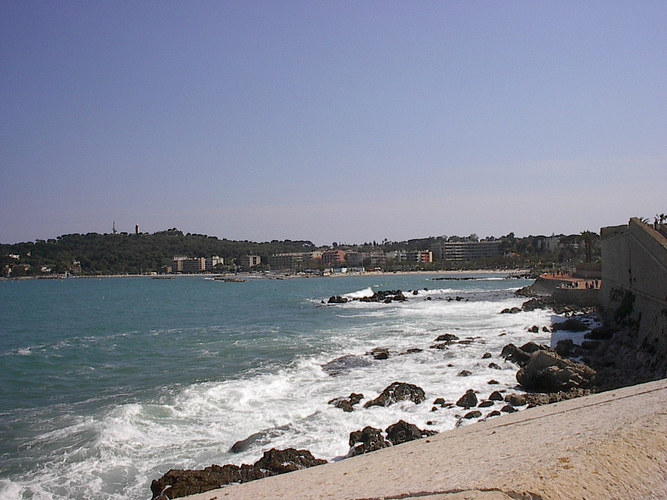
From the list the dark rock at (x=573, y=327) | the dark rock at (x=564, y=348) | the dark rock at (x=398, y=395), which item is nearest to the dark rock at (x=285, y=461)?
the dark rock at (x=398, y=395)

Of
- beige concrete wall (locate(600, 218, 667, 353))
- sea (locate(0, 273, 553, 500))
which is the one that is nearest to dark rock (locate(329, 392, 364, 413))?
sea (locate(0, 273, 553, 500))

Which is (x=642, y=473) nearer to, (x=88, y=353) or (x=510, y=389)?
(x=510, y=389)

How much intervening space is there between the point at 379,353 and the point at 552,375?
28.0 feet

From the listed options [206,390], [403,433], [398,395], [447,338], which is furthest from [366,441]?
[447,338]

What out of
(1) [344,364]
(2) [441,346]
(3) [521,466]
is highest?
(3) [521,466]

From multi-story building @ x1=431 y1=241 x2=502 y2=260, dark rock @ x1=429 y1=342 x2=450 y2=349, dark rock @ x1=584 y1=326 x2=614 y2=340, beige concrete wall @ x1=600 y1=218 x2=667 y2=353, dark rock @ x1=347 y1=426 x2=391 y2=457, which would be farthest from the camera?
multi-story building @ x1=431 y1=241 x2=502 y2=260

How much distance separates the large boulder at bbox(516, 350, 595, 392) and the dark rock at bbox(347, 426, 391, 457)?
5979 mm

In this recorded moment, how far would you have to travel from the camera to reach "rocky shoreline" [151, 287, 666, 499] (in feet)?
31.2

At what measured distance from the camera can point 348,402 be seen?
14594mm

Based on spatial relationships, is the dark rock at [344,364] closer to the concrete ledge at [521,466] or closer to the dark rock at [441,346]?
the dark rock at [441,346]

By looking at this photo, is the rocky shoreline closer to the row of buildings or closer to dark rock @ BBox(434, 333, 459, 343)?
dark rock @ BBox(434, 333, 459, 343)

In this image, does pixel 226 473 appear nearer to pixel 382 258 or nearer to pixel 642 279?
pixel 642 279

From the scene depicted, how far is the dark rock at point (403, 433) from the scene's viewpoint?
36.6 feet

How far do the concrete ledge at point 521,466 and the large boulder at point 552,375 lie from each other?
688cm
